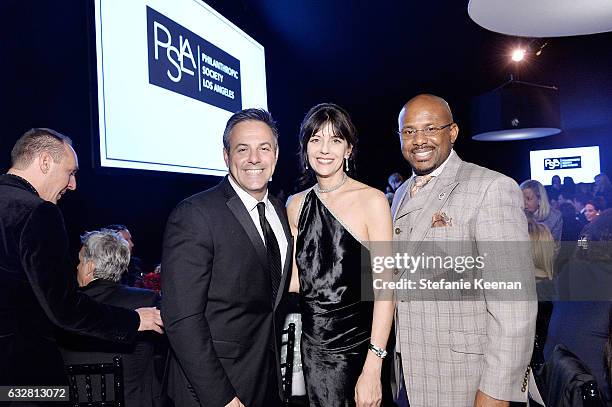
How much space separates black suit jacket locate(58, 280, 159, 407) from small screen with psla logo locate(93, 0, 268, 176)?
0.95 metres

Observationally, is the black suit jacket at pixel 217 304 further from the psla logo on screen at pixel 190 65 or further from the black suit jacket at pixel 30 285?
the psla logo on screen at pixel 190 65

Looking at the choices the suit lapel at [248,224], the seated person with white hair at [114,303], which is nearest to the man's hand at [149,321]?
the seated person with white hair at [114,303]

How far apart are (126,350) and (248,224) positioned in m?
1.24

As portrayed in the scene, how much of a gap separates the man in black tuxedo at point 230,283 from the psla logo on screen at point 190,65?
2.20 m

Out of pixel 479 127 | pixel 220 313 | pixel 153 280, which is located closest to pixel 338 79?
pixel 479 127

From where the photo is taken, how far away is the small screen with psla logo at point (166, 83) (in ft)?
10.9

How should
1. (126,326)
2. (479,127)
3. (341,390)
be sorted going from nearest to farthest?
(341,390) < (126,326) < (479,127)

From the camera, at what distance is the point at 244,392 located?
1.79m

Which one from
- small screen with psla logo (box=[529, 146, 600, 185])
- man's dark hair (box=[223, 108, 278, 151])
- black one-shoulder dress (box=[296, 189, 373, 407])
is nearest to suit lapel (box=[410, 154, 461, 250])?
black one-shoulder dress (box=[296, 189, 373, 407])

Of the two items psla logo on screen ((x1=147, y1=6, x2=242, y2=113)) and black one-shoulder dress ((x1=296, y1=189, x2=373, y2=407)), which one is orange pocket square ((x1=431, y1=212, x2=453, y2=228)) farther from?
Result: psla logo on screen ((x1=147, y1=6, x2=242, y2=113))

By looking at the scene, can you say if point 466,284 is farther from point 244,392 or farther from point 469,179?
point 244,392

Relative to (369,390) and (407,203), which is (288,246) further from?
(369,390)

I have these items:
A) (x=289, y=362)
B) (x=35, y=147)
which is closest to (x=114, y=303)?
(x=35, y=147)

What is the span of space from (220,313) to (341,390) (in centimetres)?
65
